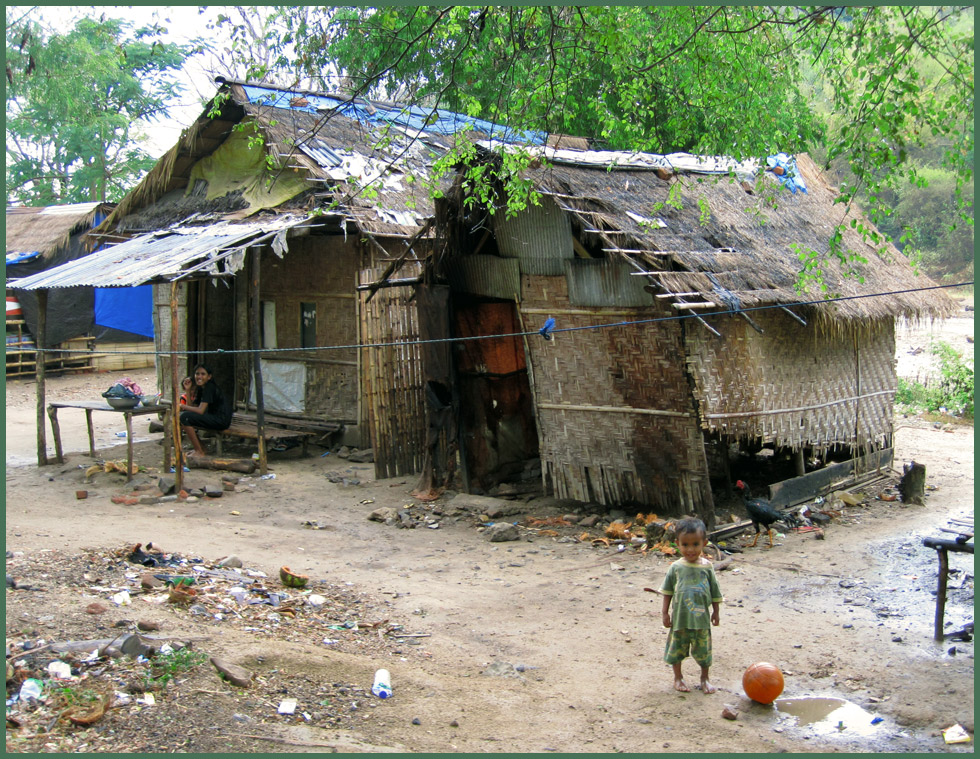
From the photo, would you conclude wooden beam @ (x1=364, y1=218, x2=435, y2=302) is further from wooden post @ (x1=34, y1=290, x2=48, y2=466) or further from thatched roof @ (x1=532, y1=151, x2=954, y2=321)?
wooden post @ (x1=34, y1=290, x2=48, y2=466)

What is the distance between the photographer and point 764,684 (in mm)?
4359

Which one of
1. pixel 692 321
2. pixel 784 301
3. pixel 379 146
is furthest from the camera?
pixel 784 301

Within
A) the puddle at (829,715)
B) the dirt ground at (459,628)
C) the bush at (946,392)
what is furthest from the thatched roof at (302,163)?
the bush at (946,392)

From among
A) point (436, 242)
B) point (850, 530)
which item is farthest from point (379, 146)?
point (850, 530)

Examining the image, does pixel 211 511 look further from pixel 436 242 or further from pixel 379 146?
pixel 379 146

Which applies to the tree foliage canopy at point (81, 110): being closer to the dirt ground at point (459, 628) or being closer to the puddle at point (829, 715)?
the dirt ground at point (459, 628)

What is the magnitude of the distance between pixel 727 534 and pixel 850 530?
1.52m

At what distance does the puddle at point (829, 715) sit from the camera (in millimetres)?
4191

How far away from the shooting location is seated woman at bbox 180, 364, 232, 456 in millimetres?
10500

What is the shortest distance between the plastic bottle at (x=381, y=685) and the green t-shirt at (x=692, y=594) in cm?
159

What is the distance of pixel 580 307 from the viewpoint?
797 cm

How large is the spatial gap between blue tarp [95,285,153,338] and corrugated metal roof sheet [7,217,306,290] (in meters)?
2.14

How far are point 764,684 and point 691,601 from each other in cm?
55

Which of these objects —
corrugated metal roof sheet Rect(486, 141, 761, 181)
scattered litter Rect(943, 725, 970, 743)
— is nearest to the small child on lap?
scattered litter Rect(943, 725, 970, 743)
